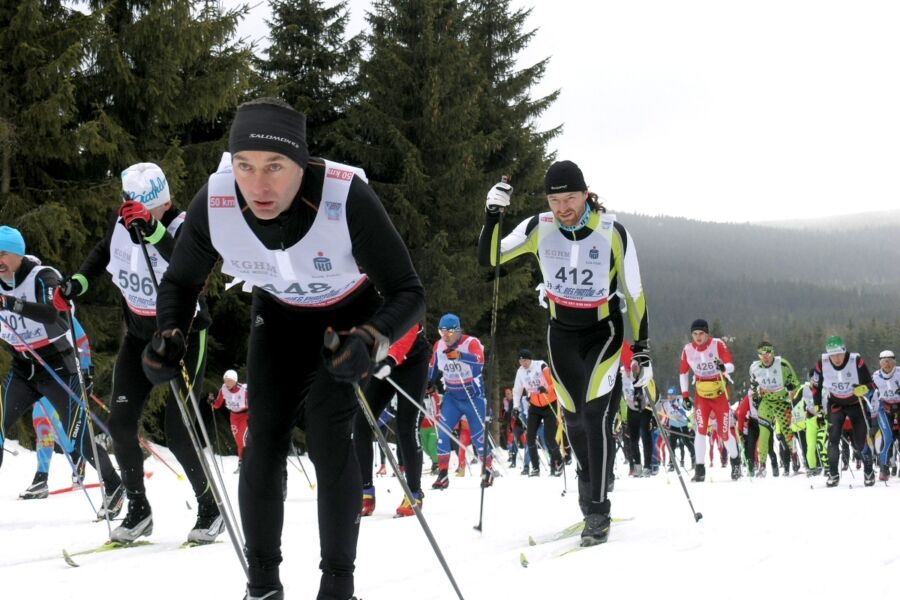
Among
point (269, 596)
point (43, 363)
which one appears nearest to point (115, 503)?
point (43, 363)

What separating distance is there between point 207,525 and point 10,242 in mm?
3441

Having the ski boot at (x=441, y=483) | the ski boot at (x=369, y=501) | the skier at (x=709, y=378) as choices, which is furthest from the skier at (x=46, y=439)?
the skier at (x=709, y=378)

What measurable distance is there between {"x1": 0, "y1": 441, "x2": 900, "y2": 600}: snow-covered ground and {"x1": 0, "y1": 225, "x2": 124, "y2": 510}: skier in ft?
2.27

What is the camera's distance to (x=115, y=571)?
4.39 metres

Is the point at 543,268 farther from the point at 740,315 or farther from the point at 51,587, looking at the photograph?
the point at 740,315

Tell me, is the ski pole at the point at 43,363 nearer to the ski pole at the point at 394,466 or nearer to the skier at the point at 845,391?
the ski pole at the point at 394,466

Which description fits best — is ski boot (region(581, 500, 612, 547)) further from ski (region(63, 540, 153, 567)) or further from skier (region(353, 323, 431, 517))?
ski (region(63, 540, 153, 567))

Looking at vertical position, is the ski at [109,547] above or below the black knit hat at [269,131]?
below

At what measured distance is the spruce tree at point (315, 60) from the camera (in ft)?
79.8

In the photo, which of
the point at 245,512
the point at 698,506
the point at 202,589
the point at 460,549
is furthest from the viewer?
the point at 698,506

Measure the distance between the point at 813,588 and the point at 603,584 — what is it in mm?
846

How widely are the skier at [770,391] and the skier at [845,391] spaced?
79.5 inches

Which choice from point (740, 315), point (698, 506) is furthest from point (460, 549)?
point (740, 315)

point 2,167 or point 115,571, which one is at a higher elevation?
point 2,167
